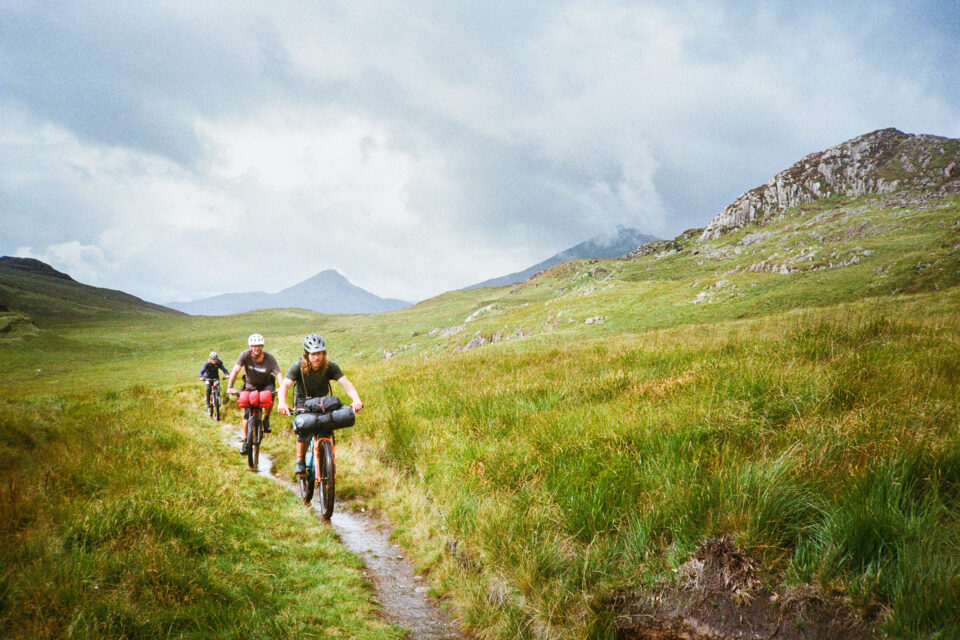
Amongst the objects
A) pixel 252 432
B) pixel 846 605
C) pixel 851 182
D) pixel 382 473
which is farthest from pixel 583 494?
pixel 851 182

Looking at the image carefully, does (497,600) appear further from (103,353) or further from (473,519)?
(103,353)

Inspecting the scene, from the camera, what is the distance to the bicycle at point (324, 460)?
7469 millimetres

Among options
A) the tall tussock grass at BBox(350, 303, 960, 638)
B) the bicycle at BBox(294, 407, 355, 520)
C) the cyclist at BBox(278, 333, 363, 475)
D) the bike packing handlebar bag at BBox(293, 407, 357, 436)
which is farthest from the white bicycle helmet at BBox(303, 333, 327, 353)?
the tall tussock grass at BBox(350, 303, 960, 638)

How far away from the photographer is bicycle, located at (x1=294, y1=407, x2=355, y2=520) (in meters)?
7.47

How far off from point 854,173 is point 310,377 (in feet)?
680

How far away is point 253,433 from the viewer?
1103 centimetres

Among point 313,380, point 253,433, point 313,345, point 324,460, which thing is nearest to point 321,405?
point 313,380

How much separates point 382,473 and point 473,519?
383 centimetres

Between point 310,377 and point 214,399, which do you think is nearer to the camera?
point 310,377

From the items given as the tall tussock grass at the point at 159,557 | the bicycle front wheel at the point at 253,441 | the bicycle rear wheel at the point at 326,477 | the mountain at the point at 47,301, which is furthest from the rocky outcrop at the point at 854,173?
the mountain at the point at 47,301

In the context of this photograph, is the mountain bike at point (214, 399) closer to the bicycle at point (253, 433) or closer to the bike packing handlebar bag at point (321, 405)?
the bicycle at point (253, 433)

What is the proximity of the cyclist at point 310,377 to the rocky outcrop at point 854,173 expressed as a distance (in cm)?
17702

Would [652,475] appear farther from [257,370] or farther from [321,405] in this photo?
[257,370]

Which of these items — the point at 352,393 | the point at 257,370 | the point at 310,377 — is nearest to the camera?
the point at 352,393
